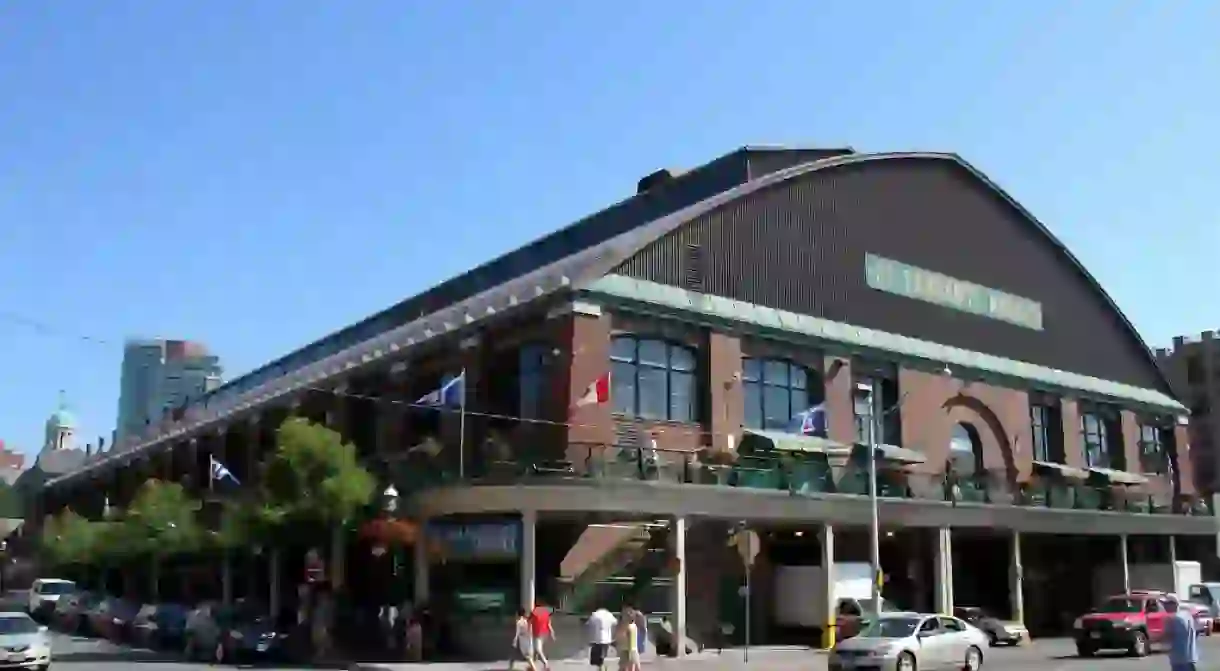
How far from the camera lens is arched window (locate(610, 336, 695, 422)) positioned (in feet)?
136

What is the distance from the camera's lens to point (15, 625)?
99.2ft

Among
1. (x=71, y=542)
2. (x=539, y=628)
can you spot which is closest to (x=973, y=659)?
(x=539, y=628)

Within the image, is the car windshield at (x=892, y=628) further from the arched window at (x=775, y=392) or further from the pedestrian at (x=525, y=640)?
the arched window at (x=775, y=392)

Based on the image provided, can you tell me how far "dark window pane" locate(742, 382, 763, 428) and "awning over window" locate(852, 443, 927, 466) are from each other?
15.0 ft

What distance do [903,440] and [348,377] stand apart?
2300 centimetres

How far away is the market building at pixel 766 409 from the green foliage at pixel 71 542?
19.5 feet

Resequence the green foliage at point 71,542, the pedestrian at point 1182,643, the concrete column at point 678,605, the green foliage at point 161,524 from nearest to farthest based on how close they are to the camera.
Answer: the pedestrian at point 1182,643 → the concrete column at point 678,605 → the green foliage at point 161,524 → the green foliage at point 71,542

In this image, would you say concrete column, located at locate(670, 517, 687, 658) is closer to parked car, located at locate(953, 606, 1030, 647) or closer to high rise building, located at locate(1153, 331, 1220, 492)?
parked car, located at locate(953, 606, 1030, 647)

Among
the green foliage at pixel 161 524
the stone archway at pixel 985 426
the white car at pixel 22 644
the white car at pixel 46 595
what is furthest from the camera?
the white car at pixel 46 595

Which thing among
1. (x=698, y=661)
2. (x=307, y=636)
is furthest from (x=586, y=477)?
(x=307, y=636)

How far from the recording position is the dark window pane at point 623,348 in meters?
41.4

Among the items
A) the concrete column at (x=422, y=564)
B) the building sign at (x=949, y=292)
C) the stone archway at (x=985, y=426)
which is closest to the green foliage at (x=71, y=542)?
the concrete column at (x=422, y=564)

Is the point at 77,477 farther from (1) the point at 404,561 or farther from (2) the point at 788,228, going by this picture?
(2) the point at 788,228

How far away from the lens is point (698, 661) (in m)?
34.5
